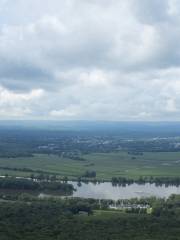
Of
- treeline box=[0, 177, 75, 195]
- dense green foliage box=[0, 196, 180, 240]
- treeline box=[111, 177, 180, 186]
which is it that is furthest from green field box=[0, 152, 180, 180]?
dense green foliage box=[0, 196, 180, 240]

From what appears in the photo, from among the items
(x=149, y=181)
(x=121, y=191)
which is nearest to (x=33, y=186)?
(x=121, y=191)

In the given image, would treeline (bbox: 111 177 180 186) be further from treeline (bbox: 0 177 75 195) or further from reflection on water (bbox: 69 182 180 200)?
treeline (bbox: 0 177 75 195)

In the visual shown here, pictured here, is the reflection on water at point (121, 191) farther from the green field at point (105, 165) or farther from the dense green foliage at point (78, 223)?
the dense green foliage at point (78, 223)

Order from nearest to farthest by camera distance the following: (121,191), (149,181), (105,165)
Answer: (121,191)
(149,181)
(105,165)

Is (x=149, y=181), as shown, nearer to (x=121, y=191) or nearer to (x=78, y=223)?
(x=121, y=191)

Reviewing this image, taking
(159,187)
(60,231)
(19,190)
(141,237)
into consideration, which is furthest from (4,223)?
(159,187)
